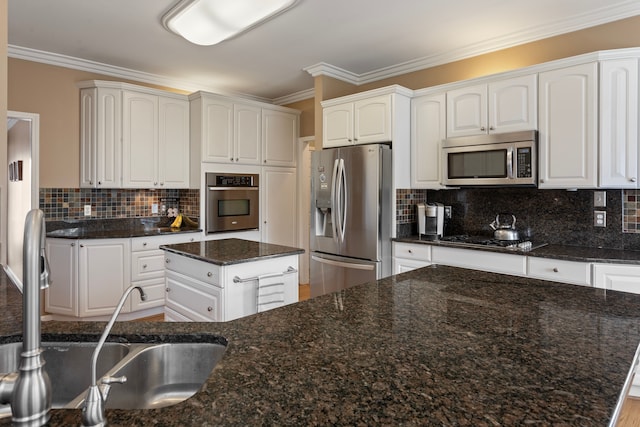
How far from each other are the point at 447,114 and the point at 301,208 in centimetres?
256

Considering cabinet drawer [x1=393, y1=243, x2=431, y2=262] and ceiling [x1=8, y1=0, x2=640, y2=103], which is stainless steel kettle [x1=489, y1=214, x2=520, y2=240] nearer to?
cabinet drawer [x1=393, y1=243, x2=431, y2=262]

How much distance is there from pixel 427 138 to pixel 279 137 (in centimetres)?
219

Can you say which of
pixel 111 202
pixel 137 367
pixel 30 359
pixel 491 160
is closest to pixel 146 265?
pixel 111 202

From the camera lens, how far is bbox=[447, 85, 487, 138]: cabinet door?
331 cm

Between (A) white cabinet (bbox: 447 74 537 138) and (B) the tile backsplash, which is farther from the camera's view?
(A) white cabinet (bbox: 447 74 537 138)

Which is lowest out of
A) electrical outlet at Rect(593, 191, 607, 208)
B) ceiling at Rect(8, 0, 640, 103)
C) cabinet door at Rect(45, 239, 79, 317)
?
cabinet door at Rect(45, 239, 79, 317)

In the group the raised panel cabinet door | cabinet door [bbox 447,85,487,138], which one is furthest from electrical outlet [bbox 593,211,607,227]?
the raised panel cabinet door

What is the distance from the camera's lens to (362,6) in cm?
290

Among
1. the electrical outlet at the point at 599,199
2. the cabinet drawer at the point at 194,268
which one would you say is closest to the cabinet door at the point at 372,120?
the electrical outlet at the point at 599,199

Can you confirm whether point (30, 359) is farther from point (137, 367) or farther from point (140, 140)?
point (140, 140)

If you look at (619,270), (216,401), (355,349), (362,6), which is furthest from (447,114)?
(216,401)

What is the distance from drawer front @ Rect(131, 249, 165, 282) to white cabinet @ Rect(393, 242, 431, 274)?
8.02ft

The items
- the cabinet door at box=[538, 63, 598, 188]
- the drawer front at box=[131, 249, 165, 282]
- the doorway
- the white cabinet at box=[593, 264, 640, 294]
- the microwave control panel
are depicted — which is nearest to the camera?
the white cabinet at box=[593, 264, 640, 294]

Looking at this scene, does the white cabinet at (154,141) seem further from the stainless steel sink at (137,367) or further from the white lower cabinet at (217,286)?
the stainless steel sink at (137,367)
